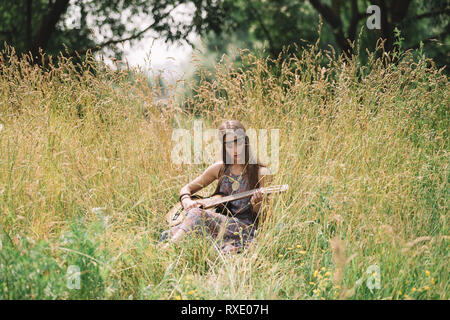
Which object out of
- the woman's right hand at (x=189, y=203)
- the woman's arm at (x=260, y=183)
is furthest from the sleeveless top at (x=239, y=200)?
the woman's right hand at (x=189, y=203)

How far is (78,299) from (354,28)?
7651mm

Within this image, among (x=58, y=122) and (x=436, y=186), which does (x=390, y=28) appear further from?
(x=58, y=122)

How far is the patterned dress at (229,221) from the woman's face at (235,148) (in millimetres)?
99

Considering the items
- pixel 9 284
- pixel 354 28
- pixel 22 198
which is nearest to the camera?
pixel 9 284

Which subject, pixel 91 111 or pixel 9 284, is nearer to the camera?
pixel 9 284

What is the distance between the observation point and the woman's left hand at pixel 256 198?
2768 mm

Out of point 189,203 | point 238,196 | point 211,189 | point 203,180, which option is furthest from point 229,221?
point 211,189

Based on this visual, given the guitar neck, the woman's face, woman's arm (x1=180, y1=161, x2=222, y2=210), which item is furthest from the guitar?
the woman's face

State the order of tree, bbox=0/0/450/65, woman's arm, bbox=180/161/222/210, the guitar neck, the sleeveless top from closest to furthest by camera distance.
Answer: the guitar neck < the sleeveless top < woman's arm, bbox=180/161/222/210 < tree, bbox=0/0/450/65

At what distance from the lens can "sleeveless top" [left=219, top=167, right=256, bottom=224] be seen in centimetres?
294

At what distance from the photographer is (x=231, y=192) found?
308 cm

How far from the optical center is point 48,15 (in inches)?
268

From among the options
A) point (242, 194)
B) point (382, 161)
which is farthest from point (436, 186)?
point (242, 194)

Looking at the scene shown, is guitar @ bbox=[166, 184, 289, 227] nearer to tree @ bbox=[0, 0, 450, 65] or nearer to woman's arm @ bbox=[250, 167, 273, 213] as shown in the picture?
woman's arm @ bbox=[250, 167, 273, 213]
